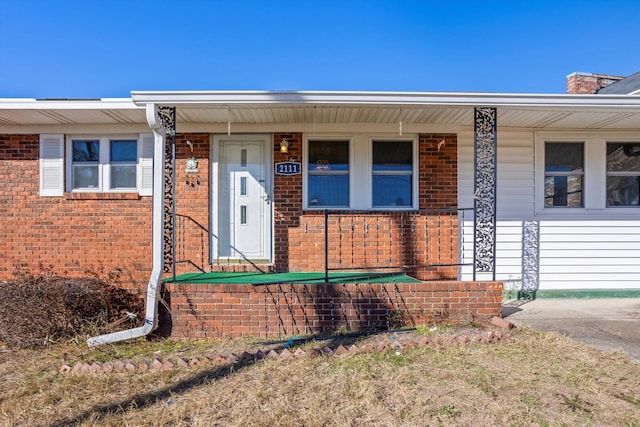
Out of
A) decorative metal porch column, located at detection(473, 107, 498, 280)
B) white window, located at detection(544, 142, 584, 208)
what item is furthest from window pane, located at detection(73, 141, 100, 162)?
white window, located at detection(544, 142, 584, 208)

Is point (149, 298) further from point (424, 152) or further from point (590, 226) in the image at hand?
point (590, 226)

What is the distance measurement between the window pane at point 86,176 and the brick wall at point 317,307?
113 inches

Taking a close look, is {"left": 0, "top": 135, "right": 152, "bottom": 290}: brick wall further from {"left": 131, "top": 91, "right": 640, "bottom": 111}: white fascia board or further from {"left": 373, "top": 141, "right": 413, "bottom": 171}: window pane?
{"left": 373, "top": 141, "right": 413, "bottom": 171}: window pane

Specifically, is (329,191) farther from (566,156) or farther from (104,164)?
(566,156)

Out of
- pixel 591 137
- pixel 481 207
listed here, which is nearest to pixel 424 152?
pixel 481 207

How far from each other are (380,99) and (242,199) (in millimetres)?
2716

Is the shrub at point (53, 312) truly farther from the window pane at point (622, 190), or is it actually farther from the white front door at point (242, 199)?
the window pane at point (622, 190)

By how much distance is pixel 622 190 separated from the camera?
6445 millimetres

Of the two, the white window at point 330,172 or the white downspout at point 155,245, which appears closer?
the white downspout at point 155,245

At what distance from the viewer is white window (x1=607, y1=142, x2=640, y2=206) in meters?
6.39

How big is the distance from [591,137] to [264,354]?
6.00 m

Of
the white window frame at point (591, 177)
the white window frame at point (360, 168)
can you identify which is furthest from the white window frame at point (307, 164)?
the white window frame at point (591, 177)

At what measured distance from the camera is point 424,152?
615 centimetres

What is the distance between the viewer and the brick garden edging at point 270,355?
143 inches
